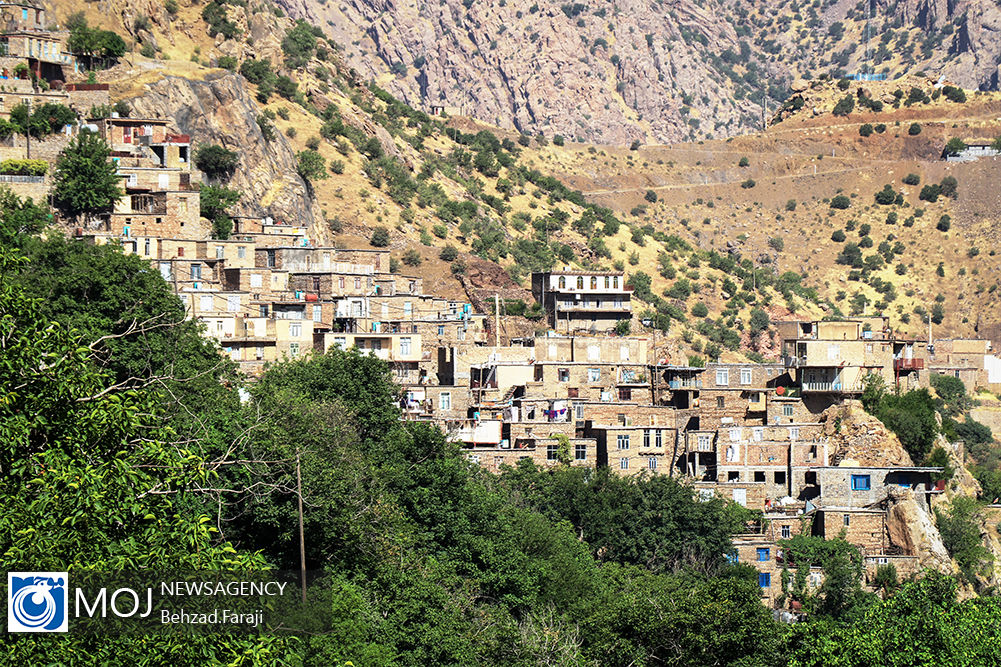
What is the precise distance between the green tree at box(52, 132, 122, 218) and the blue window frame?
35816 mm

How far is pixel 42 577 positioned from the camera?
19.0 m

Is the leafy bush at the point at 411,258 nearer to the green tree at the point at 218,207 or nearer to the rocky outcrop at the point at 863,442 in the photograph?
the green tree at the point at 218,207

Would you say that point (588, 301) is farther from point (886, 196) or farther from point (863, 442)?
point (886, 196)

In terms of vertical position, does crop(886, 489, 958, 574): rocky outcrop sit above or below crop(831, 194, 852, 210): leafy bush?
below

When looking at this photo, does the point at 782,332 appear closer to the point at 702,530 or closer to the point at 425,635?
the point at 702,530

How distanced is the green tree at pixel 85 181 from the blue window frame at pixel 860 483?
1410 inches

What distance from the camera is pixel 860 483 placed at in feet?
219

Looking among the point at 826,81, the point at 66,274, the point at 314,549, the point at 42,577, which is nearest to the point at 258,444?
the point at 314,549

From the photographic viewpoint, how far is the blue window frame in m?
66.8

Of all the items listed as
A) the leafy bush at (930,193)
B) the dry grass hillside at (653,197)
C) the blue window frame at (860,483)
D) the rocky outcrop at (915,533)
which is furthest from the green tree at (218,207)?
the leafy bush at (930,193)

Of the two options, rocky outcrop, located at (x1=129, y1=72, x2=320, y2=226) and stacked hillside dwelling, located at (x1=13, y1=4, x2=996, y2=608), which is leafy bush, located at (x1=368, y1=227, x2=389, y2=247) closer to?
rocky outcrop, located at (x1=129, y1=72, x2=320, y2=226)

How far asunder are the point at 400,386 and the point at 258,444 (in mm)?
32059

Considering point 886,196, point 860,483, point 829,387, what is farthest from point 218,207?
point 886,196

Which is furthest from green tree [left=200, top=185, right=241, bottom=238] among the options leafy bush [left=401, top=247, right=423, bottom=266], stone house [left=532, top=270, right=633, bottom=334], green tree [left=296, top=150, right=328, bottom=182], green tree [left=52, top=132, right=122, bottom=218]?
stone house [left=532, top=270, right=633, bottom=334]
